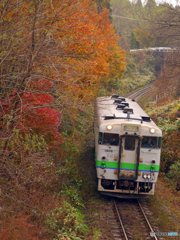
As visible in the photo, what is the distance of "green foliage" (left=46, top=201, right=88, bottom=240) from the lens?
7.72 m

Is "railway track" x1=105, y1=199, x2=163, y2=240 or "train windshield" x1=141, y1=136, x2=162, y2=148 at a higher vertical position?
"train windshield" x1=141, y1=136, x2=162, y2=148

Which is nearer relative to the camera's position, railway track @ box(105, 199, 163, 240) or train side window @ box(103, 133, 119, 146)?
railway track @ box(105, 199, 163, 240)

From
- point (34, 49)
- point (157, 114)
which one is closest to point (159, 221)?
point (34, 49)

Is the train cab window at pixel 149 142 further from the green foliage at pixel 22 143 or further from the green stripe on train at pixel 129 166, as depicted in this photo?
the green foliage at pixel 22 143

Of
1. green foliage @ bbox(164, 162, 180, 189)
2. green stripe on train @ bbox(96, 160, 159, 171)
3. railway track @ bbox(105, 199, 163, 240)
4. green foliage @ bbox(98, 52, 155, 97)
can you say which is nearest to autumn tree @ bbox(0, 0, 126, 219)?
green stripe on train @ bbox(96, 160, 159, 171)

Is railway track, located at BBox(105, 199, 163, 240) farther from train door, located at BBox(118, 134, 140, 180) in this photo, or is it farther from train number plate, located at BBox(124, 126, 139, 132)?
train number plate, located at BBox(124, 126, 139, 132)

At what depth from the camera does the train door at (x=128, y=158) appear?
10.1m

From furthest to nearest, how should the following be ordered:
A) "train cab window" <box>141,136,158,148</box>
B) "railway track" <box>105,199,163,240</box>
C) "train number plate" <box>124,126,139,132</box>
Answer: "train cab window" <box>141,136,158,148</box> < "train number plate" <box>124,126,139,132</box> < "railway track" <box>105,199,163,240</box>

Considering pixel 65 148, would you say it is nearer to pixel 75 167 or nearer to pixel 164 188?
pixel 75 167

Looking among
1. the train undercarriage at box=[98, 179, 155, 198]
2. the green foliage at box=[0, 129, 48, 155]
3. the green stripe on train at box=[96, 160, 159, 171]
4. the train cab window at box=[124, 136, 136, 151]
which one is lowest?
the train undercarriage at box=[98, 179, 155, 198]

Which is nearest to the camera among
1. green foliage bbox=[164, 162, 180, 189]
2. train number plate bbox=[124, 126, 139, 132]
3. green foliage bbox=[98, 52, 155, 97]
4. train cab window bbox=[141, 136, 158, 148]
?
train number plate bbox=[124, 126, 139, 132]

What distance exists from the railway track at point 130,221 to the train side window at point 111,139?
8.48ft

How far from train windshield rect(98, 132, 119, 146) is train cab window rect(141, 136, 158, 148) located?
3.31 ft

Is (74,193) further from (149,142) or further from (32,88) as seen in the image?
(32,88)
